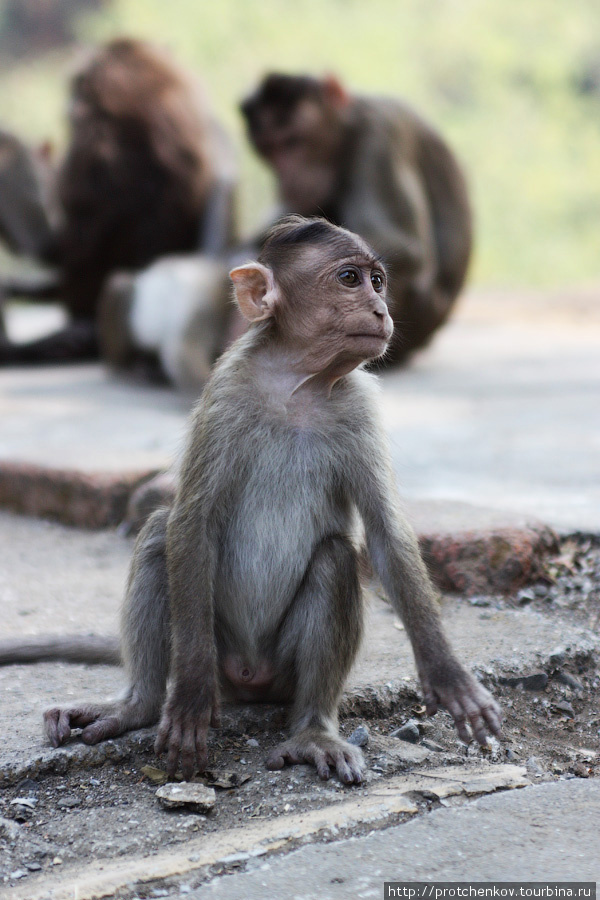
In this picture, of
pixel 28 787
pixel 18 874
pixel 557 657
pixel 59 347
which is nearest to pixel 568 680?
pixel 557 657

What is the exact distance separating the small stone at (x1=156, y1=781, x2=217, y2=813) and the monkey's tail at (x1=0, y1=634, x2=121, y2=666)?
2.24ft

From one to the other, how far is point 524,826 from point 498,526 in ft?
4.70

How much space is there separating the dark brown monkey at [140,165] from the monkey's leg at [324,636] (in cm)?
502

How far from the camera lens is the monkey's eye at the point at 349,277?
2.47 meters

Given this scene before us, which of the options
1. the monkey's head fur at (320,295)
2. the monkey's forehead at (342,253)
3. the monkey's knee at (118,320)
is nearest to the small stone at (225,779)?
the monkey's head fur at (320,295)

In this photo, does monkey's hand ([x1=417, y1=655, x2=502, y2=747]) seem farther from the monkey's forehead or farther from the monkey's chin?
the monkey's forehead

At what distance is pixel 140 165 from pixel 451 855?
6.18 metres

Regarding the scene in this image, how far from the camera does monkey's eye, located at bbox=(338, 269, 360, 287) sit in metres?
2.47

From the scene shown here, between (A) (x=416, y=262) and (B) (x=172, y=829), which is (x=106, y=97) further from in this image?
(B) (x=172, y=829)

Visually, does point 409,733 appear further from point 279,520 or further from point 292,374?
point 292,374

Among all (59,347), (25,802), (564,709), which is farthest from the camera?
(59,347)

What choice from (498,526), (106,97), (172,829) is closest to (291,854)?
(172,829)

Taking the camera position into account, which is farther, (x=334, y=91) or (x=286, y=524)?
(x=334, y=91)

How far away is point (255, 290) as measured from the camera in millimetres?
2588
